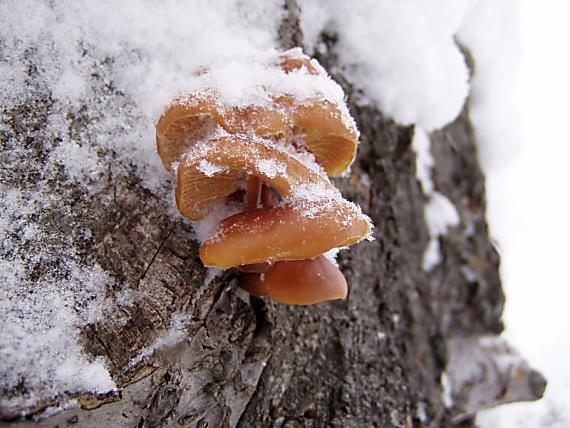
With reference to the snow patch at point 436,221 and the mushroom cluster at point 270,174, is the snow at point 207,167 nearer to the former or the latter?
the mushroom cluster at point 270,174

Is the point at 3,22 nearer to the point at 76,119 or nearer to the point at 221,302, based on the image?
the point at 76,119

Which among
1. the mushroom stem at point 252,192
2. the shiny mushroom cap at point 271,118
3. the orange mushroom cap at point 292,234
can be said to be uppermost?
the shiny mushroom cap at point 271,118

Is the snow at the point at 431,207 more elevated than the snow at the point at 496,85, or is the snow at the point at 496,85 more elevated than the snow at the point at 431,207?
the snow at the point at 496,85

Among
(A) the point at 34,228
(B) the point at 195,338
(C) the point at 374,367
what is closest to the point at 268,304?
(B) the point at 195,338

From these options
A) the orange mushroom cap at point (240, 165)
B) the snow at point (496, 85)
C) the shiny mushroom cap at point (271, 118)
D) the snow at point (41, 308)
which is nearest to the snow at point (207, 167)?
the orange mushroom cap at point (240, 165)

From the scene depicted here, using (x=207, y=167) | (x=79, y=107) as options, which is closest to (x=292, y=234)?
(x=207, y=167)
